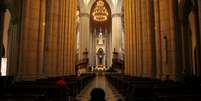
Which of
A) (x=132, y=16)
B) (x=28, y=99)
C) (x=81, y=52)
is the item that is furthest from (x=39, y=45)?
(x=81, y=52)

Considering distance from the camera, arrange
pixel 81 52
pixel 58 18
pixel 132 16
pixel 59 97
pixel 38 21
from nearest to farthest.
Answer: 1. pixel 59 97
2. pixel 38 21
3. pixel 58 18
4. pixel 132 16
5. pixel 81 52

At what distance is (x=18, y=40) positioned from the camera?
44.3 feet

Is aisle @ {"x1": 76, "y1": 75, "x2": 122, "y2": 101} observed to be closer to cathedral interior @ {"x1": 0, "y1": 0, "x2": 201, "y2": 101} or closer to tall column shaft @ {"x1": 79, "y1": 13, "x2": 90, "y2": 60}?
cathedral interior @ {"x1": 0, "y1": 0, "x2": 201, "y2": 101}

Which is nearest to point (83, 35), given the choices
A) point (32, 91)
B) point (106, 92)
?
point (106, 92)

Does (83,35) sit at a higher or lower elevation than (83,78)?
higher

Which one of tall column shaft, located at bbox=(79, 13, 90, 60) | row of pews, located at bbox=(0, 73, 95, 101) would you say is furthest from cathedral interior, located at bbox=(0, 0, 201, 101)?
tall column shaft, located at bbox=(79, 13, 90, 60)

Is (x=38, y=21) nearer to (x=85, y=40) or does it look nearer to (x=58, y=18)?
(x=58, y=18)

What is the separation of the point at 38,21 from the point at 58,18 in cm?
679

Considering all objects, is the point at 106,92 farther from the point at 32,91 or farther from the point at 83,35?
the point at 83,35

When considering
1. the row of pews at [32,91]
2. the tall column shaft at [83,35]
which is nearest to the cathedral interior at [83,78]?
the row of pews at [32,91]

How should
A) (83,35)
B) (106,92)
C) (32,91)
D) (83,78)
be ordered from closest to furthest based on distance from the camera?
(32,91), (106,92), (83,78), (83,35)

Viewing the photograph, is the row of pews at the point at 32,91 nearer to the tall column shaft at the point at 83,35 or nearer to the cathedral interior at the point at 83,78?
the cathedral interior at the point at 83,78

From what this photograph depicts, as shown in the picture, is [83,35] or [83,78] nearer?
[83,78]

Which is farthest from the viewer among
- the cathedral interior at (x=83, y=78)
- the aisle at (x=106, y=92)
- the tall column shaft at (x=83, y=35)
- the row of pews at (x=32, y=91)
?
the tall column shaft at (x=83, y=35)
